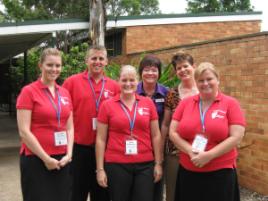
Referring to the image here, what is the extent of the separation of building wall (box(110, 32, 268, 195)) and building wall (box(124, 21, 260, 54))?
21.5ft

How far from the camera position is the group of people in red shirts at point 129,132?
10.1ft

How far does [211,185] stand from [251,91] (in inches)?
119

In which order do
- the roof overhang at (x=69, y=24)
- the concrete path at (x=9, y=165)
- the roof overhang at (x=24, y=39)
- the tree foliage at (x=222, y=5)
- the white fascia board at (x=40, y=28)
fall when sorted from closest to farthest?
the concrete path at (x=9, y=165) < the white fascia board at (x=40, y=28) < the roof overhang at (x=69, y=24) < the roof overhang at (x=24, y=39) < the tree foliage at (x=222, y=5)

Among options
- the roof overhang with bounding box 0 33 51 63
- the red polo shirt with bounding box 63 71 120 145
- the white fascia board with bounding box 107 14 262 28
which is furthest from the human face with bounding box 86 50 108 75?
Answer: the white fascia board with bounding box 107 14 262 28

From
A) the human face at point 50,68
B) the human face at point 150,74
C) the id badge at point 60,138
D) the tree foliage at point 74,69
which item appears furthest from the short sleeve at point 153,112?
the tree foliage at point 74,69

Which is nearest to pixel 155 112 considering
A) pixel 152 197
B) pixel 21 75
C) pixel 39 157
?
pixel 152 197

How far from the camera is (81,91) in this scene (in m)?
3.73

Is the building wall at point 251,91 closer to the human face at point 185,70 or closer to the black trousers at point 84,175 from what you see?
the human face at point 185,70

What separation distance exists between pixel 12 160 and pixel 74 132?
204 inches

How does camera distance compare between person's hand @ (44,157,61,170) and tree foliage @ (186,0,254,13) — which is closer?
person's hand @ (44,157,61,170)

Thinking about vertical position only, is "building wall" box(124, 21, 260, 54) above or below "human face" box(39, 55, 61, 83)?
above

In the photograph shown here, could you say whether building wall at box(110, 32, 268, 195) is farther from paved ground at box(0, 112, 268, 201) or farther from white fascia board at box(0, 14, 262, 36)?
white fascia board at box(0, 14, 262, 36)

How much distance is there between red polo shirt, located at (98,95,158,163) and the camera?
330 cm

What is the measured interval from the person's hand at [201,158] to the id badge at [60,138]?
1.11 m
